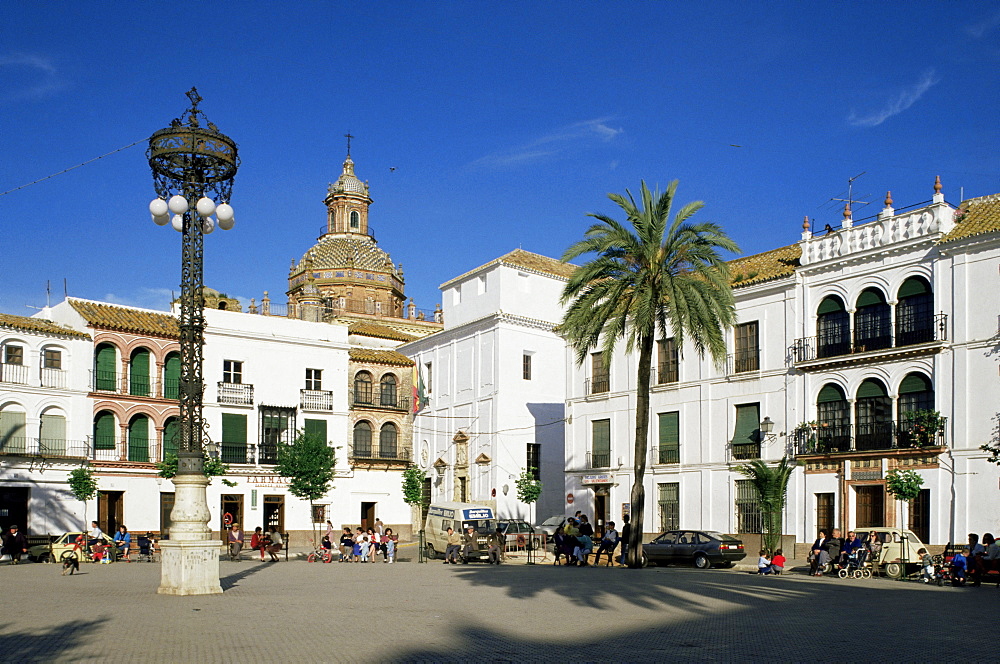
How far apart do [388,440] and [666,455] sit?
880 inches

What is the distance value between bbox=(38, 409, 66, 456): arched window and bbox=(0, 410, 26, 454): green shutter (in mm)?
890

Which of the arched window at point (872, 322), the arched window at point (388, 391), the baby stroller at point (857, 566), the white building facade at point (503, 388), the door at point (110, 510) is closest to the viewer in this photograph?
the baby stroller at point (857, 566)

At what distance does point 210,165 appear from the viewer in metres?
21.4

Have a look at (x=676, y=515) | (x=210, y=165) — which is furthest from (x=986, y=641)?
(x=676, y=515)

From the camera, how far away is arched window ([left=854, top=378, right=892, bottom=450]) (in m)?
35.1

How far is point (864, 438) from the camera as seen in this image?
3556 centimetres

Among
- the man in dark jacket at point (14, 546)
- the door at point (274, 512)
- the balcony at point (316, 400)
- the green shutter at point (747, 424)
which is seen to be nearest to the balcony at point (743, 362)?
the green shutter at point (747, 424)

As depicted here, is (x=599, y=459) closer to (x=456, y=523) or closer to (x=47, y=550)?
(x=456, y=523)

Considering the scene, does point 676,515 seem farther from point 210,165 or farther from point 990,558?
point 210,165

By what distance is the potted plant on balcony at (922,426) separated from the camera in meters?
33.3

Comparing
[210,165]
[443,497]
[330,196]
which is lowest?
[443,497]

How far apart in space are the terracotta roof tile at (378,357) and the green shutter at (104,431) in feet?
46.8

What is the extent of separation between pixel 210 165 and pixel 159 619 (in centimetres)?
954

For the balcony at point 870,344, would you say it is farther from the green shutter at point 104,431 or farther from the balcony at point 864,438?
the green shutter at point 104,431
